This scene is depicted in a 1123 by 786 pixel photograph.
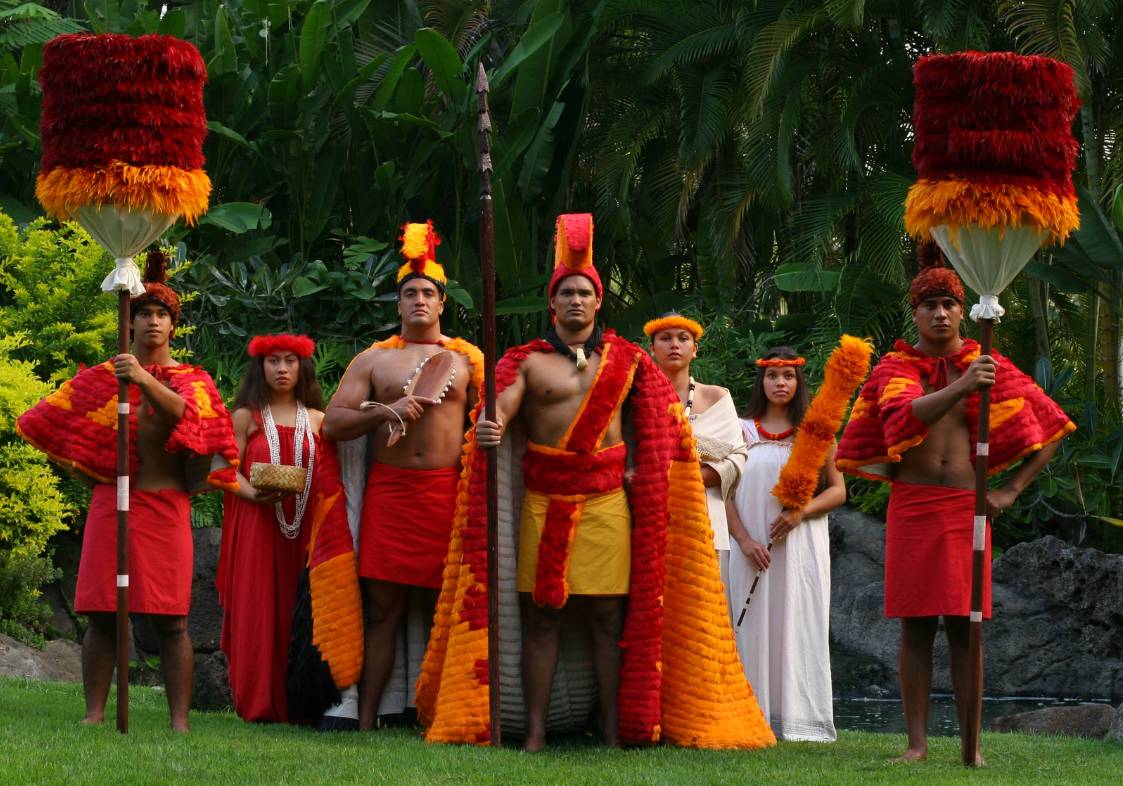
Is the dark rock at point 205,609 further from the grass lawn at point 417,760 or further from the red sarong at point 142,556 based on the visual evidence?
the red sarong at point 142,556

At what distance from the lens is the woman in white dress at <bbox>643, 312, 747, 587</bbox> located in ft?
27.2

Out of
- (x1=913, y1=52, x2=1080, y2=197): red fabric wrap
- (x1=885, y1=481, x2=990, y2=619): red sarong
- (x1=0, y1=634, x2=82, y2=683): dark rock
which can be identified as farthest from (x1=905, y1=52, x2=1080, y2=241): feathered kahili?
(x1=0, y1=634, x2=82, y2=683): dark rock

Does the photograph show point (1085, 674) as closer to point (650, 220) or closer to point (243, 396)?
point (243, 396)

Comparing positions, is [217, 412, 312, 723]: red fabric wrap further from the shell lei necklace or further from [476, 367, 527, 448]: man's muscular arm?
[476, 367, 527, 448]: man's muscular arm

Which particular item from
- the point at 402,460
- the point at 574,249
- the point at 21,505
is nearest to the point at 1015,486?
the point at 574,249

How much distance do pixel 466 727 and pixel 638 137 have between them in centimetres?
1060

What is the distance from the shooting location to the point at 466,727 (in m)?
7.28

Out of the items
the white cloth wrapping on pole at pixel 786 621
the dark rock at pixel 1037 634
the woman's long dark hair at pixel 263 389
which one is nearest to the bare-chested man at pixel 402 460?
the woman's long dark hair at pixel 263 389

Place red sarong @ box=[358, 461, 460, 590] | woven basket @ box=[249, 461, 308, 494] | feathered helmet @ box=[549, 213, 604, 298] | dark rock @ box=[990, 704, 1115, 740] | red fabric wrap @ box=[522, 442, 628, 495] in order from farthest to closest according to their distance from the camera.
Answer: dark rock @ box=[990, 704, 1115, 740], woven basket @ box=[249, 461, 308, 494], red sarong @ box=[358, 461, 460, 590], feathered helmet @ box=[549, 213, 604, 298], red fabric wrap @ box=[522, 442, 628, 495]

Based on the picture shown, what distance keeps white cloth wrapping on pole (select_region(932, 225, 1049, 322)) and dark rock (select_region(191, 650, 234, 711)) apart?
15.5 feet

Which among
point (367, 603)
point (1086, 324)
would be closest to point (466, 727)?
point (367, 603)

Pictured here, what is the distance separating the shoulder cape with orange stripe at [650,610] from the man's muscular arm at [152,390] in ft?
4.22

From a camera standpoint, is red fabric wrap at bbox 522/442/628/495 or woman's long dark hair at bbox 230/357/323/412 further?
woman's long dark hair at bbox 230/357/323/412

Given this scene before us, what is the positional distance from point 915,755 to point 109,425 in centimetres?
366
